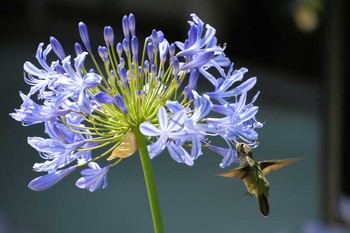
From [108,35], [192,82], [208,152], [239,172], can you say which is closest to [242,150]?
[239,172]

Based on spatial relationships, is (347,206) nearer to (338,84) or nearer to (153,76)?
(338,84)

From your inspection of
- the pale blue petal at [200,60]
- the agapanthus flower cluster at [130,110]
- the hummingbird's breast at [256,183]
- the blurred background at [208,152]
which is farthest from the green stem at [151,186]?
the blurred background at [208,152]

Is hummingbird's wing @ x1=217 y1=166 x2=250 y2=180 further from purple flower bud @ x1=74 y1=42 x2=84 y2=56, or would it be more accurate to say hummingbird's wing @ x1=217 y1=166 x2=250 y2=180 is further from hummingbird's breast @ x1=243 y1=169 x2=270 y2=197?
purple flower bud @ x1=74 y1=42 x2=84 y2=56

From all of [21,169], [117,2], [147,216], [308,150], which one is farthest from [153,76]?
[117,2]

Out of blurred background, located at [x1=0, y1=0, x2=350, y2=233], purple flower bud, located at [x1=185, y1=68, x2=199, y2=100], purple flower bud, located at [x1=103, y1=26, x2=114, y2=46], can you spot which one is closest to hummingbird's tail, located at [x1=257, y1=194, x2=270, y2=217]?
→ purple flower bud, located at [x1=185, y1=68, x2=199, y2=100]

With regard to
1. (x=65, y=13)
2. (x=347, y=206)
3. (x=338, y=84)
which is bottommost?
(x=347, y=206)

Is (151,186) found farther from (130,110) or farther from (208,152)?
(208,152)

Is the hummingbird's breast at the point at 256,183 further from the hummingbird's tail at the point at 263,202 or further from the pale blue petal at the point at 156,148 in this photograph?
the pale blue petal at the point at 156,148
